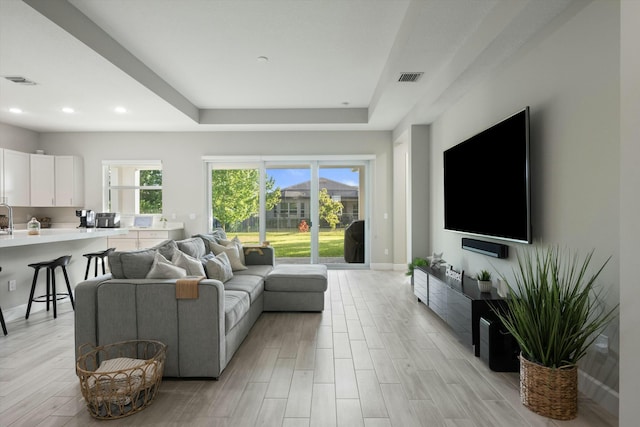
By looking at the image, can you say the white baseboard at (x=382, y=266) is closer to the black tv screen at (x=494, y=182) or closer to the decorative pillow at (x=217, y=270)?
the black tv screen at (x=494, y=182)

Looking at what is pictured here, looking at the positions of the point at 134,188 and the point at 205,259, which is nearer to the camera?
the point at 205,259

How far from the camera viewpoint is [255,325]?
371 centimetres

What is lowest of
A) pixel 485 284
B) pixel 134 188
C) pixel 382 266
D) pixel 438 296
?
pixel 382 266

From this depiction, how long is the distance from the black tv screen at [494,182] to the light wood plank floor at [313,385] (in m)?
1.14

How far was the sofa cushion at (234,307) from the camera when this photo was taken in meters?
2.69

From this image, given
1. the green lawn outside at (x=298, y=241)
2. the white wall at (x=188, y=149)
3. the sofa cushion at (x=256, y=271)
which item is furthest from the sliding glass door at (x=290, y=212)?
the sofa cushion at (x=256, y=271)

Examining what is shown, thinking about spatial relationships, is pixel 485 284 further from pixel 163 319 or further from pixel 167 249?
pixel 167 249

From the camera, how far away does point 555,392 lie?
6.77 feet

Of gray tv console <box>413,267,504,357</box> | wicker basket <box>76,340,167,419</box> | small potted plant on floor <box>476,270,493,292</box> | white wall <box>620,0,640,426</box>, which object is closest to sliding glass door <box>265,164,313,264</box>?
gray tv console <box>413,267,504,357</box>

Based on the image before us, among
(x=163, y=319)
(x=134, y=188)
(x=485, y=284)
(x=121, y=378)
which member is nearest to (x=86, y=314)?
(x=163, y=319)

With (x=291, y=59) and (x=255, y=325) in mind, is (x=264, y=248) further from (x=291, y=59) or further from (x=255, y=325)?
(x=291, y=59)

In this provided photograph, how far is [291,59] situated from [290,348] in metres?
3.17

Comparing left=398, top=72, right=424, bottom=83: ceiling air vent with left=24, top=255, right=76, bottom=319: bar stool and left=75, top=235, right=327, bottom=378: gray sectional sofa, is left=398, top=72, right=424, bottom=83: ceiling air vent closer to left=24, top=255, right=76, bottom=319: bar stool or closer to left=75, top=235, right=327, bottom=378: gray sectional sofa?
left=75, top=235, right=327, bottom=378: gray sectional sofa

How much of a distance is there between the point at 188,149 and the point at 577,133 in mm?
6283
